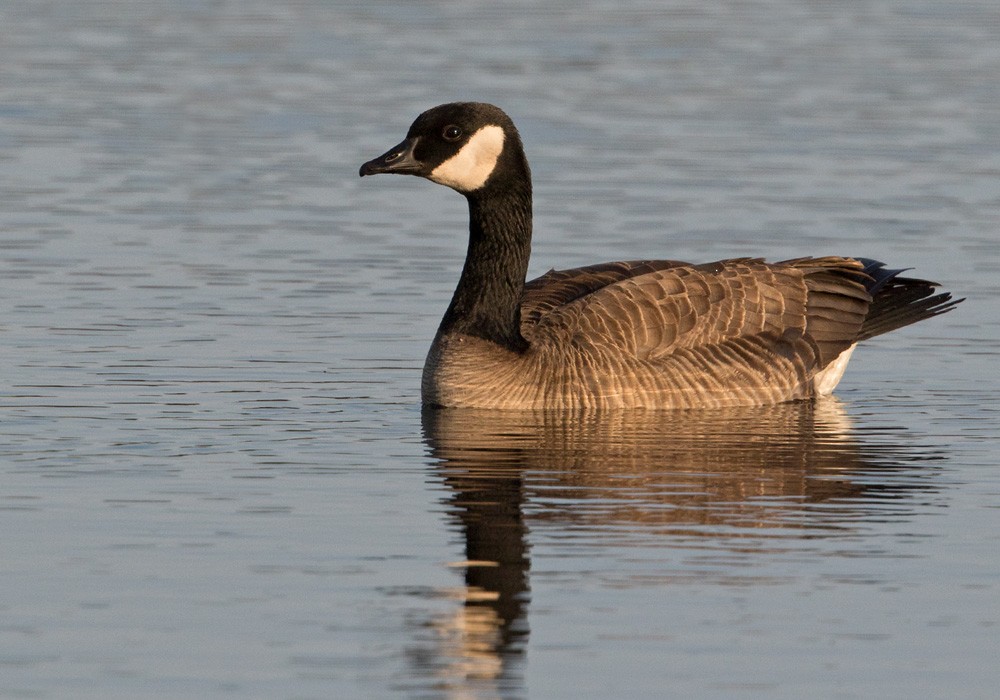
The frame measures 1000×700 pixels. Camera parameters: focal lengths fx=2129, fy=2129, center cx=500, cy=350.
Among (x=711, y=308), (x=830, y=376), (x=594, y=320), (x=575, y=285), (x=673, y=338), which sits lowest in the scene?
(x=830, y=376)

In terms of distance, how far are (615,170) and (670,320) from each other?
9.96 m

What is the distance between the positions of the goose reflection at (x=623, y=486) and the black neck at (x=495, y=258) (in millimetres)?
860

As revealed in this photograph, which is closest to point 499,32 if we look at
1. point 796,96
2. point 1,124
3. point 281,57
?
point 281,57

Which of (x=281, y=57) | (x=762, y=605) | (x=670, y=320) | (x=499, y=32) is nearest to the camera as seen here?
(x=762, y=605)

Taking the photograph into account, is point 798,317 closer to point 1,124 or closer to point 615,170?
point 615,170

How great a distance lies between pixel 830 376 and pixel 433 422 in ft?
11.7

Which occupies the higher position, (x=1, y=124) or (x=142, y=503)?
(x=1, y=124)

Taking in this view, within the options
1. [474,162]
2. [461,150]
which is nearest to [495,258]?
[474,162]

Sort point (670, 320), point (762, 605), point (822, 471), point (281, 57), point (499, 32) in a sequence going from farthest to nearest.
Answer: point (499, 32), point (281, 57), point (670, 320), point (822, 471), point (762, 605)

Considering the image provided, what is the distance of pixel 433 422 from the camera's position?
15375 millimetres

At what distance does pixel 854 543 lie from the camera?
459 inches

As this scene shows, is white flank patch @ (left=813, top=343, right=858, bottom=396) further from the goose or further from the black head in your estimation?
the black head

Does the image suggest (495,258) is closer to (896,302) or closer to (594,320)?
(594,320)

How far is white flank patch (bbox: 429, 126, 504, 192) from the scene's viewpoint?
52.7 ft
